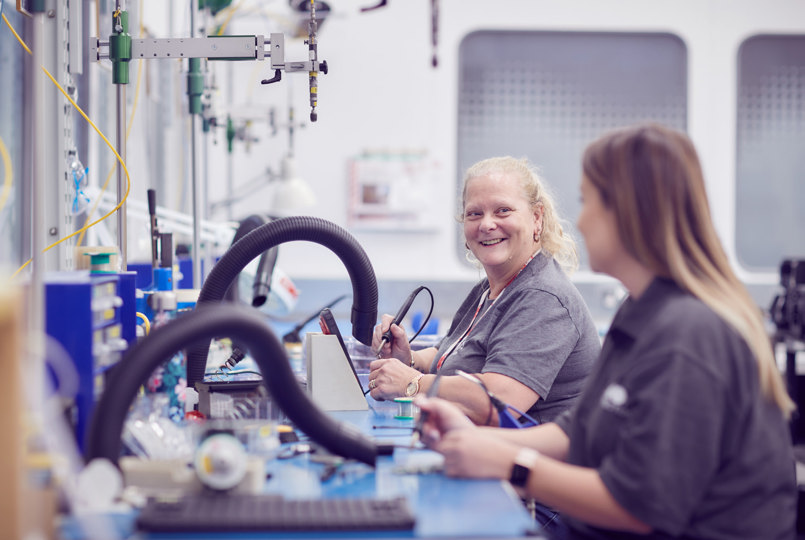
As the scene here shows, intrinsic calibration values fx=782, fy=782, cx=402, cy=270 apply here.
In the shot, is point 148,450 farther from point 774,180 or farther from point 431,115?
point 774,180

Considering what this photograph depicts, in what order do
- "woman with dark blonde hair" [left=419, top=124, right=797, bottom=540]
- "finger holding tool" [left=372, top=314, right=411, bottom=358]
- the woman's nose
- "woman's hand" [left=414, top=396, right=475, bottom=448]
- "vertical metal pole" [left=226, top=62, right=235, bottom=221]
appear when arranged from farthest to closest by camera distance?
"vertical metal pole" [left=226, top=62, right=235, bottom=221] → "finger holding tool" [left=372, top=314, right=411, bottom=358] → the woman's nose → "woman's hand" [left=414, top=396, right=475, bottom=448] → "woman with dark blonde hair" [left=419, top=124, right=797, bottom=540]

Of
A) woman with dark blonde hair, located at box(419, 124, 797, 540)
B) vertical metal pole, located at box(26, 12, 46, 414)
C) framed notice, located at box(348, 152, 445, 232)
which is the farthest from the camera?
framed notice, located at box(348, 152, 445, 232)

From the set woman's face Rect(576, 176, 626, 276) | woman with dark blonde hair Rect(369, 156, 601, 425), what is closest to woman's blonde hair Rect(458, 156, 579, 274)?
woman with dark blonde hair Rect(369, 156, 601, 425)

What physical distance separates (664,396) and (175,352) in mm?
646

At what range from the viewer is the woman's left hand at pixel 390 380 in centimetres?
176

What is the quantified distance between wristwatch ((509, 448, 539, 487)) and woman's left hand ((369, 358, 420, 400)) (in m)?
0.64

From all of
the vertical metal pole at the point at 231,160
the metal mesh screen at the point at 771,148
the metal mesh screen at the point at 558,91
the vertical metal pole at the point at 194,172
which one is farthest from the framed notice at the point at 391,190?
the vertical metal pole at the point at 194,172

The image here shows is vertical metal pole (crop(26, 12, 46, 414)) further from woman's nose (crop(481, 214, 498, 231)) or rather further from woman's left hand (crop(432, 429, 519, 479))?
woman's nose (crop(481, 214, 498, 231))

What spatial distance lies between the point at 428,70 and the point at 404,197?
69 cm

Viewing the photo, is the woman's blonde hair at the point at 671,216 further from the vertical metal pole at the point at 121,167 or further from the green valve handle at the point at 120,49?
the vertical metal pole at the point at 121,167

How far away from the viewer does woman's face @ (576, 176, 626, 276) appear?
115 cm

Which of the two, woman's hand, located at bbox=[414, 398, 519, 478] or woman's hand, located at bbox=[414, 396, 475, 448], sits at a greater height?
woman's hand, located at bbox=[414, 396, 475, 448]

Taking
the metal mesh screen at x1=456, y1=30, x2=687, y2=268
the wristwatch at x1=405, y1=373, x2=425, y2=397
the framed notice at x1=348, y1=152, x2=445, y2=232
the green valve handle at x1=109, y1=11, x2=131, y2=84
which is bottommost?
the wristwatch at x1=405, y1=373, x2=425, y2=397

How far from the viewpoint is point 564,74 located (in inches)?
171
